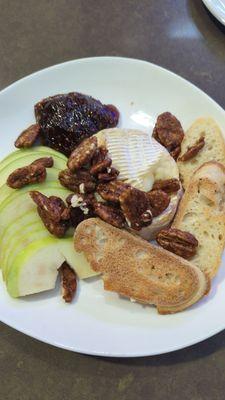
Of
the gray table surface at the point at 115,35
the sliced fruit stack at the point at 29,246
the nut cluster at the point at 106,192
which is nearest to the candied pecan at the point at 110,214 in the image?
the nut cluster at the point at 106,192

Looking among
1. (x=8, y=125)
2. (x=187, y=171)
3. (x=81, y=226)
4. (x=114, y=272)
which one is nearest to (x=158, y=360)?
(x=114, y=272)

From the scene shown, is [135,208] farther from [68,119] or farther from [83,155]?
[68,119]

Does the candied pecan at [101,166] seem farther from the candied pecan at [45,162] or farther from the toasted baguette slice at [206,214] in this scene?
the toasted baguette slice at [206,214]

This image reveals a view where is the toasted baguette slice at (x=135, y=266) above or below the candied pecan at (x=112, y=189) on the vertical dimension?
below

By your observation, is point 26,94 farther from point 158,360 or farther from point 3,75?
point 158,360

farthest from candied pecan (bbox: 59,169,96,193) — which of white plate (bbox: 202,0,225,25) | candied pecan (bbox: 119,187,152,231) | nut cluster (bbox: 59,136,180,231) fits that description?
white plate (bbox: 202,0,225,25)

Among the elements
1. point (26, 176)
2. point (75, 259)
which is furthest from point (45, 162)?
point (75, 259)
